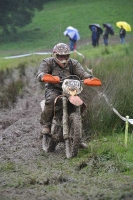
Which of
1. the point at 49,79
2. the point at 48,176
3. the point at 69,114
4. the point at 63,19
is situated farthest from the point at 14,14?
the point at 48,176

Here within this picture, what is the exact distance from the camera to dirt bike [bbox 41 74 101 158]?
→ 28.8 feet

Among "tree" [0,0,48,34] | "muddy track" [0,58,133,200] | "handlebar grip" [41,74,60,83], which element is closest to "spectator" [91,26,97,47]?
"tree" [0,0,48,34]

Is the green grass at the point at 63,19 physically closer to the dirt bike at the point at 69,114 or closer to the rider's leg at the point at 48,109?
the rider's leg at the point at 48,109

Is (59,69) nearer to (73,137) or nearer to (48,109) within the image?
(48,109)

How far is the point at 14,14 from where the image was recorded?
38688 mm

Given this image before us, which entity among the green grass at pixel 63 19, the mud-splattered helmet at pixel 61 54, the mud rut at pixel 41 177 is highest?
the mud-splattered helmet at pixel 61 54

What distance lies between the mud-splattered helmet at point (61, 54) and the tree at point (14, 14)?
2818cm

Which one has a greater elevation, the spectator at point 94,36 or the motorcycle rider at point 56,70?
the motorcycle rider at point 56,70

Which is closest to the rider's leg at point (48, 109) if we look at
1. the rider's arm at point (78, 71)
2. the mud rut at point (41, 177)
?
the mud rut at point (41, 177)

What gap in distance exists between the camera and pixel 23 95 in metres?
17.0

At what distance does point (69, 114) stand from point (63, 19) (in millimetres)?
35581

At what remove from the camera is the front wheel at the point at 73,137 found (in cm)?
874

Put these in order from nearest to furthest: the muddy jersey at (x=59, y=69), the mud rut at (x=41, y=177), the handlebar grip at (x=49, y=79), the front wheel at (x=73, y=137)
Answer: the mud rut at (x=41, y=177) < the front wheel at (x=73, y=137) < the handlebar grip at (x=49, y=79) < the muddy jersey at (x=59, y=69)

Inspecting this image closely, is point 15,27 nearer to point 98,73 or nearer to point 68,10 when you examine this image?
point 68,10
